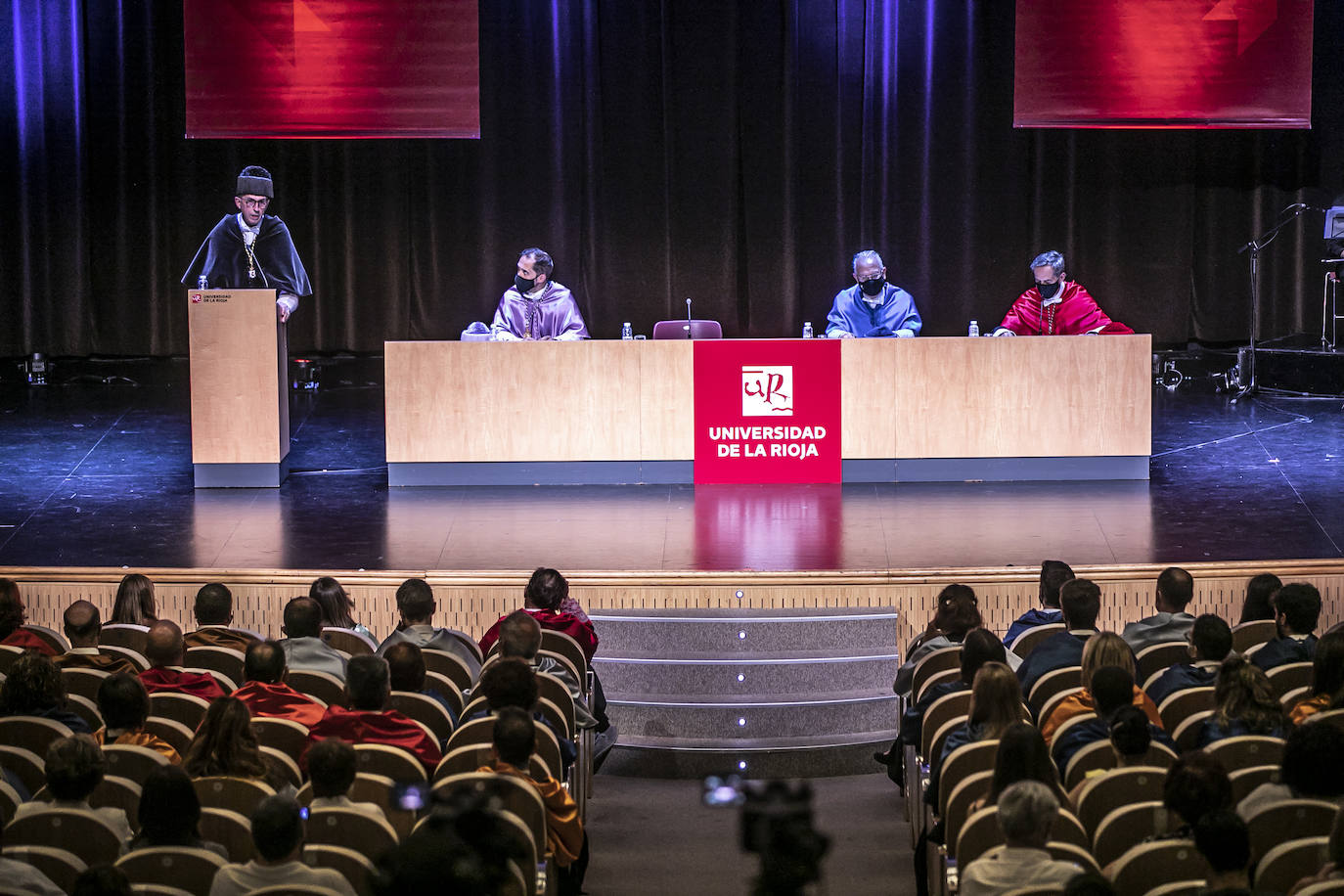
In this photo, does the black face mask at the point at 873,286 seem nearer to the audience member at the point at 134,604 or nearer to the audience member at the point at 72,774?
the audience member at the point at 134,604

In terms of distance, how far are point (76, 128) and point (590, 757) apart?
9891mm

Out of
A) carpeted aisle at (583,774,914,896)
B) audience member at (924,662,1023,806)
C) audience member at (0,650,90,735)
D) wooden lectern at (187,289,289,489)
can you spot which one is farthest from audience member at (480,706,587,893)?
wooden lectern at (187,289,289,489)

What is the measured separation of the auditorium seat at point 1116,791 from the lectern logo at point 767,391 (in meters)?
5.29

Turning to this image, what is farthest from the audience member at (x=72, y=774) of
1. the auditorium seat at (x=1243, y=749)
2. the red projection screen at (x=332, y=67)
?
the red projection screen at (x=332, y=67)

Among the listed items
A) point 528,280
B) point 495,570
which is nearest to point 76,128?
point 528,280

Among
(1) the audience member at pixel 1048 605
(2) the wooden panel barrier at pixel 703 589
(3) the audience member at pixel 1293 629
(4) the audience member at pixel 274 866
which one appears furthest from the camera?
(2) the wooden panel barrier at pixel 703 589

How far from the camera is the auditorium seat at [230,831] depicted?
396 centimetres

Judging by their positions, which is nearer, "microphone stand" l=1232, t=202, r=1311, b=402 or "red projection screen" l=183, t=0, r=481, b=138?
"red projection screen" l=183, t=0, r=481, b=138

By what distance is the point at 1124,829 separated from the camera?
12.8ft

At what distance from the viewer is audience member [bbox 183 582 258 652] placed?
232 inches

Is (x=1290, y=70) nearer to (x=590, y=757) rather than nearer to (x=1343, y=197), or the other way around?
(x=1343, y=197)

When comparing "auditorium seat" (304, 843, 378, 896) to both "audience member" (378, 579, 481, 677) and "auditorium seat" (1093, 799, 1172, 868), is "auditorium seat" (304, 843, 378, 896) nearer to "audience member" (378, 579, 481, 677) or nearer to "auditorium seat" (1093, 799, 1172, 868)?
"auditorium seat" (1093, 799, 1172, 868)

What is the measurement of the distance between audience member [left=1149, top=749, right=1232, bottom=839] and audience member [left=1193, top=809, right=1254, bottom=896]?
17cm

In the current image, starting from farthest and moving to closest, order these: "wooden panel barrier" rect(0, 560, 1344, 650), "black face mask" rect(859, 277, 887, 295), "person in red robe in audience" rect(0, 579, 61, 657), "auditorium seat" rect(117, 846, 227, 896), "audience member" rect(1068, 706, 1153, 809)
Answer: "black face mask" rect(859, 277, 887, 295) < "wooden panel barrier" rect(0, 560, 1344, 650) < "person in red robe in audience" rect(0, 579, 61, 657) < "audience member" rect(1068, 706, 1153, 809) < "auditorium seat" rect(117, 846, 227, 896)
